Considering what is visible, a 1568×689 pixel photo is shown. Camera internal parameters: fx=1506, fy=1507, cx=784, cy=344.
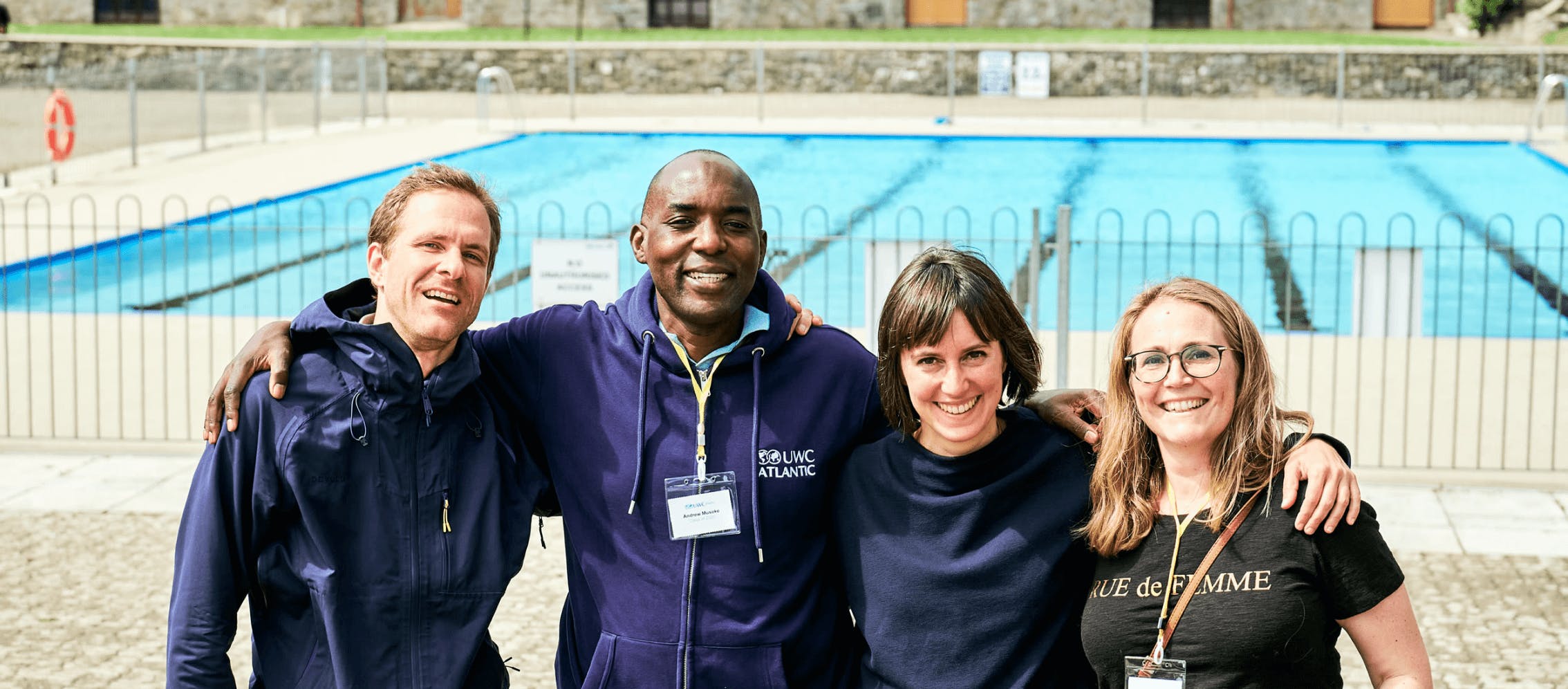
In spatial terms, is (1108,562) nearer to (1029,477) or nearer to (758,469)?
(1029,477)

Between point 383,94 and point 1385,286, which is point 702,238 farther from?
point 383,94

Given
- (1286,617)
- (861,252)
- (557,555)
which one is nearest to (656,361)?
(1286,617)

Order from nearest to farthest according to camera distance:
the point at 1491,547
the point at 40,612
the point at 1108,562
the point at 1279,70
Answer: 1. the point at 1108,562
2. the point at 40,612
3. the point at 1491,547
4. the point at 1279,70

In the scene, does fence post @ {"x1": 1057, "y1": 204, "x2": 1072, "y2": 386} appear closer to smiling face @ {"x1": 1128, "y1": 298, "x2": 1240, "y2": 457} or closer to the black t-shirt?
smiling face @ {"x1": 1128, "y1": 298, "x2": 1240, "y2": 457}

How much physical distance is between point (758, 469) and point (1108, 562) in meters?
0.72

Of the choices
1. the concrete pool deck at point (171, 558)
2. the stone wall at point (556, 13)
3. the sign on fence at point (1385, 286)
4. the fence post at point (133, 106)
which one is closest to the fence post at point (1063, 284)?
the sign on fence at point (1385, 286)

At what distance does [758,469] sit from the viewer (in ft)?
10.0

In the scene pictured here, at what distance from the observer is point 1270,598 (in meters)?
2.60

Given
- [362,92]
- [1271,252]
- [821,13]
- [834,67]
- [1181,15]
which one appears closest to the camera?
[1271,252]

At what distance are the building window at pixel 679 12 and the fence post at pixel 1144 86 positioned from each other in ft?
44.8

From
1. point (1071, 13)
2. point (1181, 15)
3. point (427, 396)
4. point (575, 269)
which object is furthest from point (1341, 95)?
point (427, 396)

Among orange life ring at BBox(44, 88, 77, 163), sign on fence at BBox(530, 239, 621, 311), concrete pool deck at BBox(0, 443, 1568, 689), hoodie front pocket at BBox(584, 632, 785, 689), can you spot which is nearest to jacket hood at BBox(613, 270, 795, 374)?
hoodie front pocket at BBox(584, 632, 785, 689)

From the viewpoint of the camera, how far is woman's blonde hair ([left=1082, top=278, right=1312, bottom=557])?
107 inches

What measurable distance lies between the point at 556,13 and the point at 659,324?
34.6 meters
